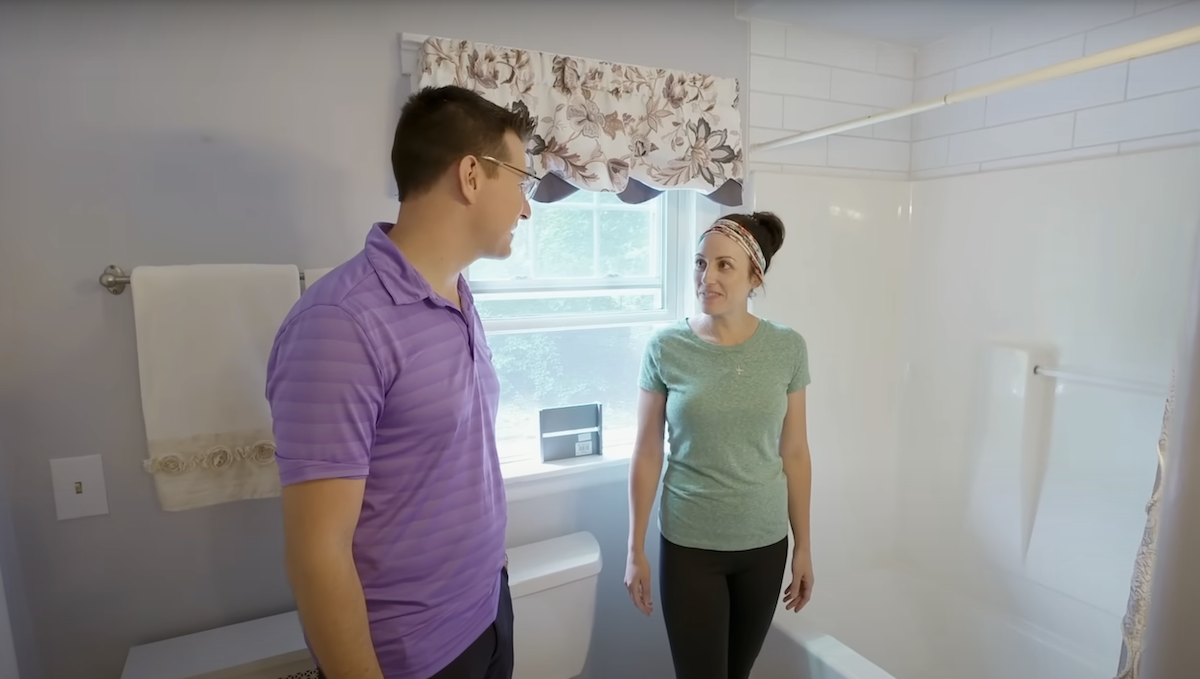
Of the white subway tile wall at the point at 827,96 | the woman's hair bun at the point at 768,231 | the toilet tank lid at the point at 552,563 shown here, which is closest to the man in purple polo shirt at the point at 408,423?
the toilet tank lid at the point at 552,563

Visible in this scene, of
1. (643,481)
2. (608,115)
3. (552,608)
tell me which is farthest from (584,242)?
(552,608)

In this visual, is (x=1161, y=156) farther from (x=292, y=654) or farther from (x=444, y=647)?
(x=292, y=654)

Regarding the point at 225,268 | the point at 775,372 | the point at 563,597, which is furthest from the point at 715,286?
the point at 225,268

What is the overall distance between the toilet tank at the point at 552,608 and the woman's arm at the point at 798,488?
1.65ft

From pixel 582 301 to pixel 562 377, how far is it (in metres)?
0.25

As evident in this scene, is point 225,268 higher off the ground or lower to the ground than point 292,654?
higher

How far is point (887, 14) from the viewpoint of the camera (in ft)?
5.87

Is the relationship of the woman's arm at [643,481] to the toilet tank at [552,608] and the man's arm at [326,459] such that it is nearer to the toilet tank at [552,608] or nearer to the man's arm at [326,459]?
the toilet tank at [552,608]

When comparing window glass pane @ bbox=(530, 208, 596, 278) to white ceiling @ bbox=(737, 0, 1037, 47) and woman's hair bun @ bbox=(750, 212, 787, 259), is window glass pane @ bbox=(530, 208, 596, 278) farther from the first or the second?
white ceiling @ bbox=(737, 0, 1037, 47)

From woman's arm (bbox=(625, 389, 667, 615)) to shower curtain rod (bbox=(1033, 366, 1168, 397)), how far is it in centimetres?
120

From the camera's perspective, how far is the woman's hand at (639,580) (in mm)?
1394

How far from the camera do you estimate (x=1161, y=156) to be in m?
1.51

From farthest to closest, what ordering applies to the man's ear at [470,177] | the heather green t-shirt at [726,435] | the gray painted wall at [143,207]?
the heather green t-shirt at [726,435], the gray painted wall at [143,207], the man's ear at [470,177]

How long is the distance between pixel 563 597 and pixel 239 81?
140cm
